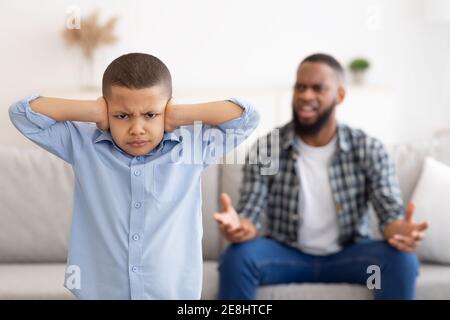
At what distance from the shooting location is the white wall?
277 cm

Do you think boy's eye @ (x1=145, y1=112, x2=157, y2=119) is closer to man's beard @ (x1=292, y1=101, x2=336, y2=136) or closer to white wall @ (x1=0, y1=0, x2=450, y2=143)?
man's beard @ (x1=292, y1=101, x2=336, y2=136)

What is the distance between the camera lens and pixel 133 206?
714 millimetres

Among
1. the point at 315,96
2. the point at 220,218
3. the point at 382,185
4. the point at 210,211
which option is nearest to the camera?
the point at 220,218

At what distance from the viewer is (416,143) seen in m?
1.92

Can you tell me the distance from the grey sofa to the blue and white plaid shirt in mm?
121

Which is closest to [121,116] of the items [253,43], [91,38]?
[91,38]

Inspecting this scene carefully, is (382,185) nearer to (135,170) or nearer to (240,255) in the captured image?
(240,255)

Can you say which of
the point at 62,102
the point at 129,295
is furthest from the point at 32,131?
the point at 129,295

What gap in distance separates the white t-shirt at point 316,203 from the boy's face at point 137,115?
0.90 meters

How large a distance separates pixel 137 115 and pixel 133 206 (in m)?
0.09

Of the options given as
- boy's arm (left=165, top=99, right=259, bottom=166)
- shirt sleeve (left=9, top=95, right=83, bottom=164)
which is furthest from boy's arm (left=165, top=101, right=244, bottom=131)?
shirt sleeve (left=9, top=95, right=83, bottom=164)

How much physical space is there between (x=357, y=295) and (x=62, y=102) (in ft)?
3.29
